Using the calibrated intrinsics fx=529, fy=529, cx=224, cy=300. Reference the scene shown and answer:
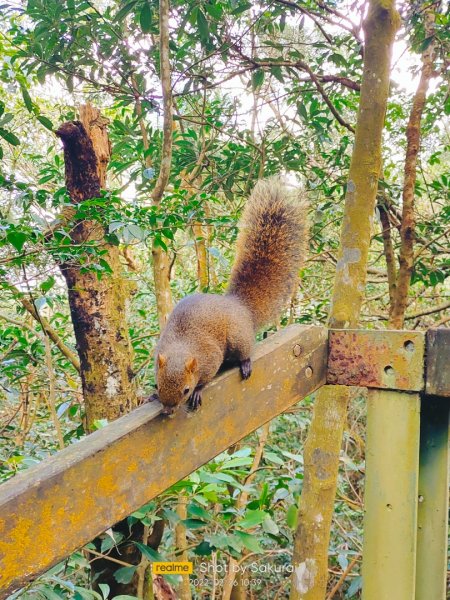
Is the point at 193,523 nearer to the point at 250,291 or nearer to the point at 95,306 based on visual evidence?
the point at 250,291

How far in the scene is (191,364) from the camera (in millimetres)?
1633

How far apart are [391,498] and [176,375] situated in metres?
0.75

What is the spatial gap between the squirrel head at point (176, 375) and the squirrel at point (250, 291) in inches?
3.5

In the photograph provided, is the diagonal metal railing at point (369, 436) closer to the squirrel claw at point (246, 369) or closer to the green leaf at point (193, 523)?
the squirrel claw at point (246, 369)

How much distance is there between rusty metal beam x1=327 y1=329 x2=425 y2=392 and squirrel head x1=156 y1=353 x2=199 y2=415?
424 millimetres

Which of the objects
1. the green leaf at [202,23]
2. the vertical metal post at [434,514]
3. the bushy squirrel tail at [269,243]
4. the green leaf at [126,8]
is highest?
the green leaf at [126,8]

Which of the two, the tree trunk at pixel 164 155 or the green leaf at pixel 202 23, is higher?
the green leaf at pixel 202 23

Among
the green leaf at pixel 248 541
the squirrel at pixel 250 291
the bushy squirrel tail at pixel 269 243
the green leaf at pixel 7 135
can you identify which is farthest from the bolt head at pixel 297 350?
the green leaf at pixel 7 135

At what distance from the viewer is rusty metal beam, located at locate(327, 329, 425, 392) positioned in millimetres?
1003

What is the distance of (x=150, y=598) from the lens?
2277mm

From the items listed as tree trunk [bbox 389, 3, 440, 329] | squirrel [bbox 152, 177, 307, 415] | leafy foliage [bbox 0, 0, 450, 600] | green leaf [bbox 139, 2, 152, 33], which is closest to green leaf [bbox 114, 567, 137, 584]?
leafy foliage [bbox 0, 0, 450, 600]

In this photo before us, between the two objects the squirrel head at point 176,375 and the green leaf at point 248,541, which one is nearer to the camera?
the squirrel head at point 176,375

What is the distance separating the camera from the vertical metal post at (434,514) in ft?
3.26

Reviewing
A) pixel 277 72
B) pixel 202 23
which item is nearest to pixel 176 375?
pixel 202 23
